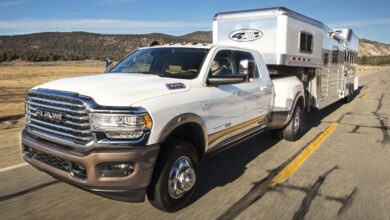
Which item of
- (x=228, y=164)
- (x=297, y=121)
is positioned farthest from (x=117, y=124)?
(x=297, y=121)

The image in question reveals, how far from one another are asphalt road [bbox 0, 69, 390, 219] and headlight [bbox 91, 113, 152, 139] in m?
0.99

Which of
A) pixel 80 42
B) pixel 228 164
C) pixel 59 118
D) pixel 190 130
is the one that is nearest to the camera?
pixel 59 118

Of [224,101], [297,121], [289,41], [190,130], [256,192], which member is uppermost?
[289,41]

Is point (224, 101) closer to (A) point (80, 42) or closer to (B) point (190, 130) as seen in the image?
(B) point (190, 130)

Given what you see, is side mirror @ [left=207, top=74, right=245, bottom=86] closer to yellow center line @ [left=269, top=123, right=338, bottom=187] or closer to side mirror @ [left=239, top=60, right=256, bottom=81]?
side mirror @ [left=239, top=60, right=256, bottom=81]

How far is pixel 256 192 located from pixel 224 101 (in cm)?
123

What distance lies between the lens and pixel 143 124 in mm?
2975

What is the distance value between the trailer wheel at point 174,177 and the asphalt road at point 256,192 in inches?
6.1

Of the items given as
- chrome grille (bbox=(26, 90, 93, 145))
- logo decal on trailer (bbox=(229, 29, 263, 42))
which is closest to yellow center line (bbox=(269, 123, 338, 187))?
chrome grille (bbox=(26, 90, 93, 145))

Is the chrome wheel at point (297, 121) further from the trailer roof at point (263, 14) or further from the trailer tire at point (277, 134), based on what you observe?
the trailer roof at point (263, 14)

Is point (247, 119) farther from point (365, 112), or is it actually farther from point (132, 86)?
point (365, 112)

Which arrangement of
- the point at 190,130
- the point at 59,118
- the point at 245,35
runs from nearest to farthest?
1. the point at 59,118
2. the point at 190,130
3. the point at 245,35

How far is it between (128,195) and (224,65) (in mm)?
2392

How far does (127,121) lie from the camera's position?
292 centimetres
